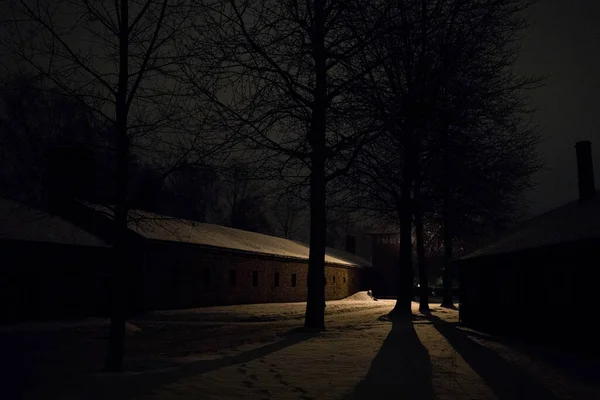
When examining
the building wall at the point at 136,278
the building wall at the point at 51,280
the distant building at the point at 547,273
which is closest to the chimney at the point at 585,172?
the distant building at the point at 547,273

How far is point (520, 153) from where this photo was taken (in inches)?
1045

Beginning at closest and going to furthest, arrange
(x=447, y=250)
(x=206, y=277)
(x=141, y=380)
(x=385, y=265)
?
1. (x=141, y=380)
2. (x=206, y=277)
3. (x=447, y=250)
4. (x=385, y=265)

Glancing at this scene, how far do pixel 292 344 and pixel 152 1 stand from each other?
819 centimetres

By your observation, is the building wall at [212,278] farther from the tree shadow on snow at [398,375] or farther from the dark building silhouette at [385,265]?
the dark building silhouette at [385,265]

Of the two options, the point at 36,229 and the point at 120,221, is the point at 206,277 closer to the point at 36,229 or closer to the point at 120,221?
the point at 36,229

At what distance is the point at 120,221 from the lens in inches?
364

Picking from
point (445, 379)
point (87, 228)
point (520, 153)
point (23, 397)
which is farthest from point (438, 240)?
point (23, 397)

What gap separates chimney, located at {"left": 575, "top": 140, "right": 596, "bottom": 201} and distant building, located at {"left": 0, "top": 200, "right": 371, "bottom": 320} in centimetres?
1206

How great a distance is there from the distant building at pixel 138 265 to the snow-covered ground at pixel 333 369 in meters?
3.26

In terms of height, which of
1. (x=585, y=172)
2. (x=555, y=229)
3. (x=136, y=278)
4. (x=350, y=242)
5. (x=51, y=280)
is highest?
(x=350, y=242)

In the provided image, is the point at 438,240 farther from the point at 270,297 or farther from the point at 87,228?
the point at 87,228

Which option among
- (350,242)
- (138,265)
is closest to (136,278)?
(138,265)

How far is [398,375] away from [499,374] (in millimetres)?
1847

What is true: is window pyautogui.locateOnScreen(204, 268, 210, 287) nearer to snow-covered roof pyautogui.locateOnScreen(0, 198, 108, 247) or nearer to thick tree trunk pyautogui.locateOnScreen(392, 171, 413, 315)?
snow-covered roof pyautogui.locateOnScreen(0, 198, 108, 247)
